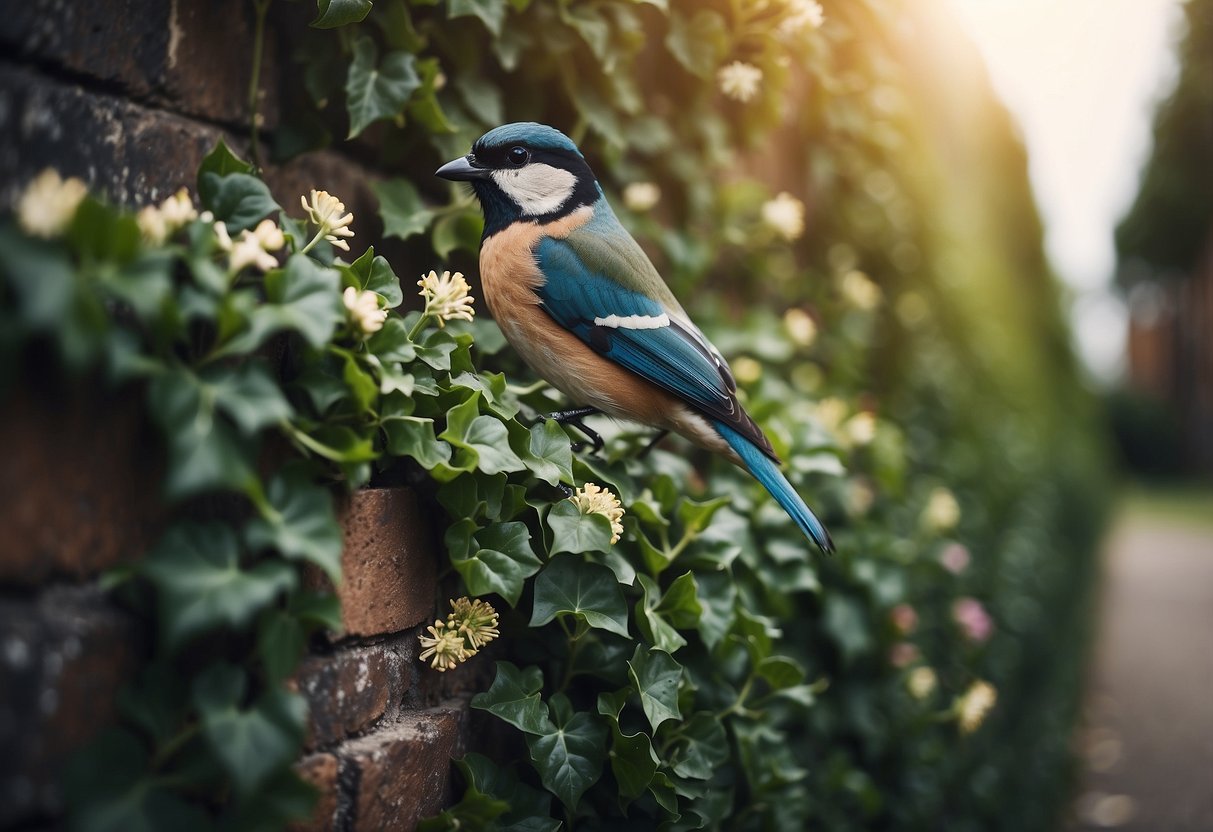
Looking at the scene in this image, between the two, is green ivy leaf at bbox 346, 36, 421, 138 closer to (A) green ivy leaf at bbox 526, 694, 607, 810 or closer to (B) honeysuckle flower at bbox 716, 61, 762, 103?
(B) honeysuckle flower at bbox 716, 61, 762, 103

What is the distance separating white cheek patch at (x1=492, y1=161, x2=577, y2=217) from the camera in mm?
1692

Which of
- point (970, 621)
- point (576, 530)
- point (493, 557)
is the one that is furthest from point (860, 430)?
point (493, 557)

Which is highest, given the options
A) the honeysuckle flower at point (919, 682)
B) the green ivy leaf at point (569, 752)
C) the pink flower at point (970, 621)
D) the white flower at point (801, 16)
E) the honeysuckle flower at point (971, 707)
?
the white flower at point (801, 16)

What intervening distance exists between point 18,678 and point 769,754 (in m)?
1.48

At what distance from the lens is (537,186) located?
1.74 metres

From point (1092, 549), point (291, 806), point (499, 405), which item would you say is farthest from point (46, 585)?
point (1092, 549)

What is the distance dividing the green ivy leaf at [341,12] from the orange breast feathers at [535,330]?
478mm

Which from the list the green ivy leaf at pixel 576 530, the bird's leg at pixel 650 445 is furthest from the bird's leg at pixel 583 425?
the green ivy leaf at pixel 576 530

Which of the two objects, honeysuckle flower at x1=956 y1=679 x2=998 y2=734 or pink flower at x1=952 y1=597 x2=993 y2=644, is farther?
pink flower at x1=952 y1=597 x2=993 y2=644

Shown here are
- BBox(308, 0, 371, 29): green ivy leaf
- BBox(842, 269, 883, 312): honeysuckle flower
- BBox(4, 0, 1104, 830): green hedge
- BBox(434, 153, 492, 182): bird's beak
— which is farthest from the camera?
BBox(842, 269, 883, 312): honeysuckle flower

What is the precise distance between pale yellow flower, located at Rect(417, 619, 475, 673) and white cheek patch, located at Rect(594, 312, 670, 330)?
2.19 feet

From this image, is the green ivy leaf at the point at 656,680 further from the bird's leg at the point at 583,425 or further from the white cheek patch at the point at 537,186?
the white cheek patch at the point at 537,186

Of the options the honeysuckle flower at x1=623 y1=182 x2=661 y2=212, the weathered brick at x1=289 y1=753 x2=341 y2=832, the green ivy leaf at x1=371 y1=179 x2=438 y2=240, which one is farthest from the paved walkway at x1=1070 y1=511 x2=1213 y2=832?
the green ivy leaf at x1=371 y1=179 x2=438 y2=240

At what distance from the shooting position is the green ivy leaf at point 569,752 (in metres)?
1.44
